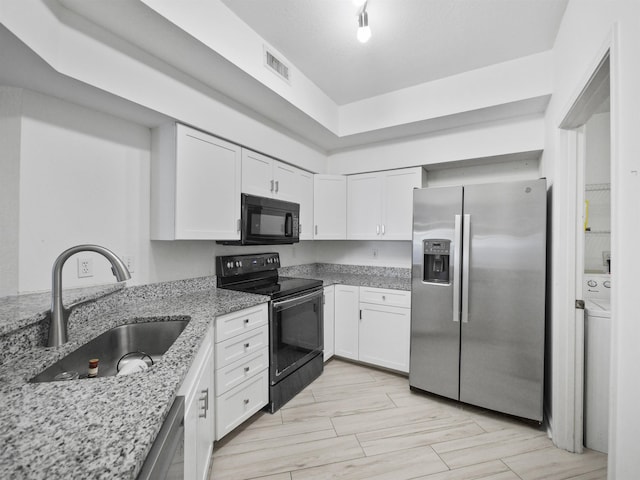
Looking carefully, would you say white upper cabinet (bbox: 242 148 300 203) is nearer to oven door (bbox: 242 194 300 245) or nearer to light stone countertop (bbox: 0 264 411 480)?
oven door (bbox: 242 194 300 245)

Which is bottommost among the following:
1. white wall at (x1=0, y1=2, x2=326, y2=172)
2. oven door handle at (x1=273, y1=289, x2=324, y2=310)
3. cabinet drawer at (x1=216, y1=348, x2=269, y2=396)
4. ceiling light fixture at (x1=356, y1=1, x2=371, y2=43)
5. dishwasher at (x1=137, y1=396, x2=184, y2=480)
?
cabinet drawer at (x1=216, y1=348, x2=269, y2=396)

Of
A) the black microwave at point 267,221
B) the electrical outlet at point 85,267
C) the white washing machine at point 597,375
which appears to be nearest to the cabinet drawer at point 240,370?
the black microwave at point 267,221

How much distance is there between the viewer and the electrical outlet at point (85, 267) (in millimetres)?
1710

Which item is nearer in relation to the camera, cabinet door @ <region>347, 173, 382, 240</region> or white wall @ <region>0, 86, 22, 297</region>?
white wall @ <region>0, 86, 22, 297</region>

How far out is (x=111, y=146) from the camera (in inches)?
74.0

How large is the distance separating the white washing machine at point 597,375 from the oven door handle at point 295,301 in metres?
1.89

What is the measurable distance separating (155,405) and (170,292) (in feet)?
4.94

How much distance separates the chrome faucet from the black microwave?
1.16 meters

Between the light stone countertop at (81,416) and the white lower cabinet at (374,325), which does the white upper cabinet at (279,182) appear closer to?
the white lower cabinet at (374,325)

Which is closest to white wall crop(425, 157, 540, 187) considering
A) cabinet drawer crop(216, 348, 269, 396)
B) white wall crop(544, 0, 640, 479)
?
white wall crop(544, 0, 640, 479)

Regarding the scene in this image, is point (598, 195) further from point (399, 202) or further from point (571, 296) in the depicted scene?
point (399, 202)

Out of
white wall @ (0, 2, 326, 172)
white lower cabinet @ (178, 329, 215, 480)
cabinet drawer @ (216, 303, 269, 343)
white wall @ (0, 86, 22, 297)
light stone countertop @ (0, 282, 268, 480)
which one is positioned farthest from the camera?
cabinet drawer @ (216, 303, 269, 343)

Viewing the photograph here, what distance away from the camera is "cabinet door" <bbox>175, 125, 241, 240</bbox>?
192 cm

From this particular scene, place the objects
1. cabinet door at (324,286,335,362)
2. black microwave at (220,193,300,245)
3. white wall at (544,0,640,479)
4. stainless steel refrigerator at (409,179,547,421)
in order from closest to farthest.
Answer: white wall at (544,0,640,479) < stainless steel refrigerator at (409,179,547,421) < black microwave at (220,193,300,245) < cabinet door at (324,286,335,362)
